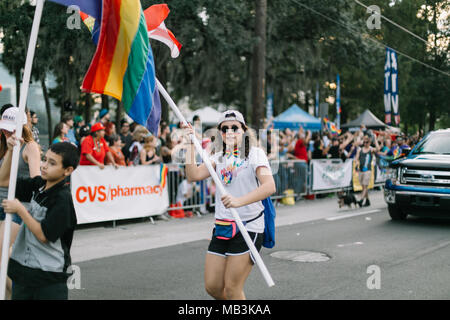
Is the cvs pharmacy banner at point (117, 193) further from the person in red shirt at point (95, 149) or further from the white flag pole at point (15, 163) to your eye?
the white flag pole at point (15, 163)

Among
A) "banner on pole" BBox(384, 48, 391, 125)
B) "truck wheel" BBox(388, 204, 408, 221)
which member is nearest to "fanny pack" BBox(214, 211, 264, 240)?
"truck wheel" BBox(388, 204, 408, 221)

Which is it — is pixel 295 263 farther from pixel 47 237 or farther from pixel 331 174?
pixel 331 174

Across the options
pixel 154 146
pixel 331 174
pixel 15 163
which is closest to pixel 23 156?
pixel 15 163

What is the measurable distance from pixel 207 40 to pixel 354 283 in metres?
12.9

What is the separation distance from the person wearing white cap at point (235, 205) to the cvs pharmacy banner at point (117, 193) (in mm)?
5606

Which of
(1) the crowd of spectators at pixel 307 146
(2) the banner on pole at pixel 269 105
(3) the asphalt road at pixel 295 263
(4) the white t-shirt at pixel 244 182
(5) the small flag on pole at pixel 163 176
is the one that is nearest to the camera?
(4) the white t-shirt at pixel 244 182

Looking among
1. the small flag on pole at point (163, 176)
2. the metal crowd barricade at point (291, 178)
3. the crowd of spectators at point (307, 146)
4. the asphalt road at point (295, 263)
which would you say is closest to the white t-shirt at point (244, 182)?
the asphalt road at point (295, 263)

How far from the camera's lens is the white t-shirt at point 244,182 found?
409 cm

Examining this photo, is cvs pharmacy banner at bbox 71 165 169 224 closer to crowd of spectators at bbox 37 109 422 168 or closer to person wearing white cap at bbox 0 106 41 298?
crowd of spectators at bbox 37 109 422 168

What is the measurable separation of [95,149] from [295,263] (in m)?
4.53

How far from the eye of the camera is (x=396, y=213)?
10.9 metres

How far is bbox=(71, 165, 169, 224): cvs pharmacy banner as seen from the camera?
30.6 feet
